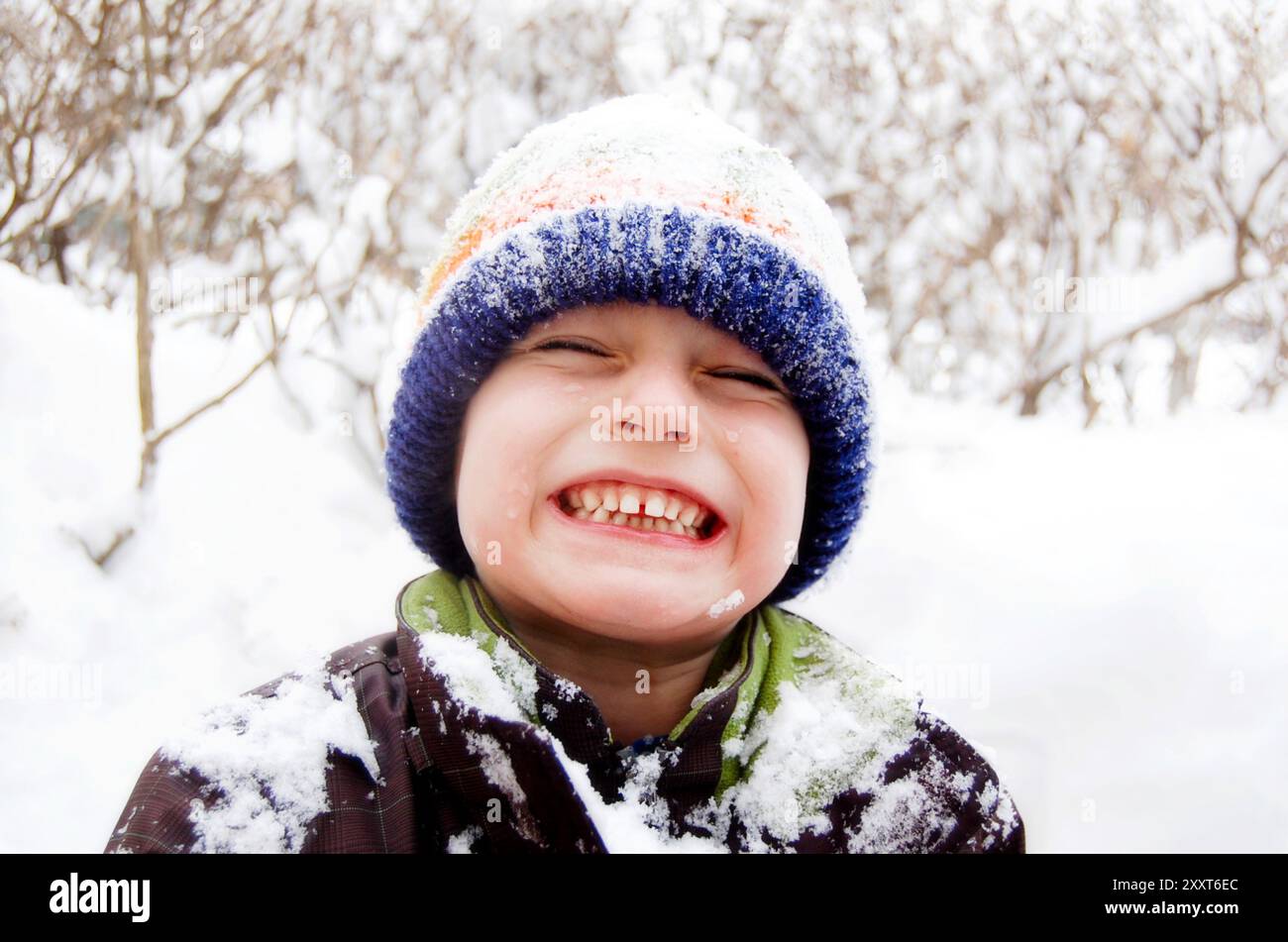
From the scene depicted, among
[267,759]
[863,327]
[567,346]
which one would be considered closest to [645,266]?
[567,346]

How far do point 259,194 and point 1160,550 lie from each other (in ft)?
11.3

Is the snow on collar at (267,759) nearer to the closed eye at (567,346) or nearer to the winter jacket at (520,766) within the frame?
the winter jacket at (520,766)

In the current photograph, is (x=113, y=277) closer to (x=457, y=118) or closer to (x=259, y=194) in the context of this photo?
(x=259, y=194)

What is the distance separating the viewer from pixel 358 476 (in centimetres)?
322

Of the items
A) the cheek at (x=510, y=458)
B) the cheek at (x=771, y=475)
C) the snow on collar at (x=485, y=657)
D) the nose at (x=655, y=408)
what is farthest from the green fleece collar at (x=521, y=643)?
the nose at (x=655, y=408)

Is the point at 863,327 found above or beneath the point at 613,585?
above

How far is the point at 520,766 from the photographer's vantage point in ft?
3.45

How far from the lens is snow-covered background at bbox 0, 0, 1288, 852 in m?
2.14

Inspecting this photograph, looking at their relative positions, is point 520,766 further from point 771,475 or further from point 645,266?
point 645,266

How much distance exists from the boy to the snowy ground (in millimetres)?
551

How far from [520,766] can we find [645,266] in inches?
25.2

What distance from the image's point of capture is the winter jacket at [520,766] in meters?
1.06

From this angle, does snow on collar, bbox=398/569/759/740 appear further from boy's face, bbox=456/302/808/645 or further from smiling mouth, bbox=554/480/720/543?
smiling mouth, bbox=554/480/720/543

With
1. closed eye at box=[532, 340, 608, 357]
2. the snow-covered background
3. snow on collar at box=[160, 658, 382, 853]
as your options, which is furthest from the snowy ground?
snow on collar at box=[160, 658, 382, 853]
